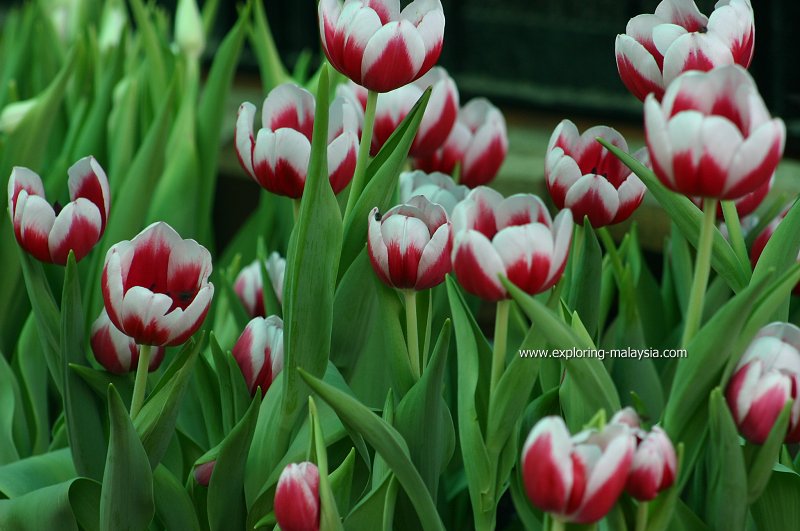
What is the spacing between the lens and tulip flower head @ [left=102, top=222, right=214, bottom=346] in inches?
24.3

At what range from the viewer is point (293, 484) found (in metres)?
0.57

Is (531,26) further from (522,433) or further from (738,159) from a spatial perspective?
(738,159)

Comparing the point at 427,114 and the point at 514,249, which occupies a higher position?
the point at 514,249

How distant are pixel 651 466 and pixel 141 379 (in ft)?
1.05

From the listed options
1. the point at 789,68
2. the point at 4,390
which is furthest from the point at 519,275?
the point at 789,68

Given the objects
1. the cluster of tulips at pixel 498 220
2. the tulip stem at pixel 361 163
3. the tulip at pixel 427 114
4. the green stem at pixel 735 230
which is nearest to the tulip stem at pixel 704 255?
the cluster of tulips at pixel 498 220

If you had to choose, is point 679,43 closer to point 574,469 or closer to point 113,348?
point 574,469

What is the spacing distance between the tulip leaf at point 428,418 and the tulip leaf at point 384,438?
3cm

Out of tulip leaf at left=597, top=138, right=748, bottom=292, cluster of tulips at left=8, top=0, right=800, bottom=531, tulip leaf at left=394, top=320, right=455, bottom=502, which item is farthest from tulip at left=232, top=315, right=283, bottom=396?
tulip leaf at left=597, top=138, right=748, bottom=292

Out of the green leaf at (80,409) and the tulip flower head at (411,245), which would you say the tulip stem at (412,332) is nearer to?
the tulip flower head at (411,245)

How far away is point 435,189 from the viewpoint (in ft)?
2.50

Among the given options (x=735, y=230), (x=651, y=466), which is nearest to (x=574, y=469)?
(x=651, y=466)

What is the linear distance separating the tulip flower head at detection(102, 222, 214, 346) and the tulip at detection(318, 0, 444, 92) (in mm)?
134

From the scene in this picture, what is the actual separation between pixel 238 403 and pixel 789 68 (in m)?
1.08
